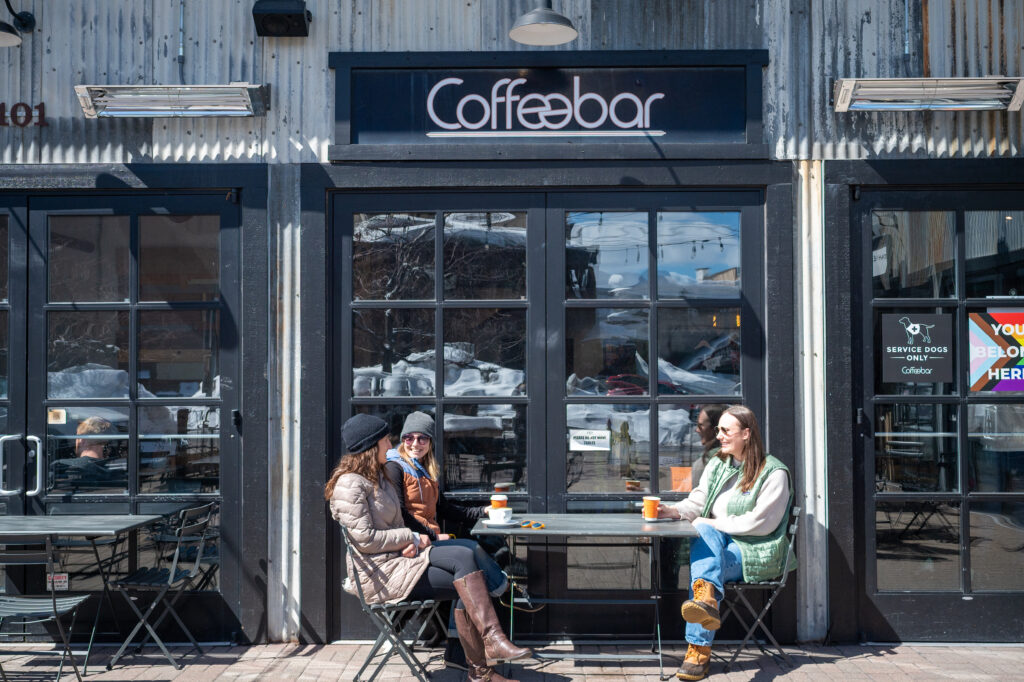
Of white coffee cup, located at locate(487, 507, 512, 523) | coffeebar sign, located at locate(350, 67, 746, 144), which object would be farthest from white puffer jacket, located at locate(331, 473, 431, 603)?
coffeebar sign, located at locate(350, 67, 746, 144)

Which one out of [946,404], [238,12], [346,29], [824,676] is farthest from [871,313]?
[238,12]

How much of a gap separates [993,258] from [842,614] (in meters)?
2.45

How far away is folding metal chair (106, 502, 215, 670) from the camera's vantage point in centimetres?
549

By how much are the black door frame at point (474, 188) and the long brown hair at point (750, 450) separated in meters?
0.43

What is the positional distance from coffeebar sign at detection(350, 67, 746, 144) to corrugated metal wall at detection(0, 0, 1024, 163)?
19 centimetres

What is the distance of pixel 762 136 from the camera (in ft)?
19.5

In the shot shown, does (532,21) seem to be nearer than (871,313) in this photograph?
Yes

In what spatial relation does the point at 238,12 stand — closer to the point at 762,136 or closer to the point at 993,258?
the point at 762,136

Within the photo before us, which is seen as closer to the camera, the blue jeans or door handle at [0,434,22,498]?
the blue jeans

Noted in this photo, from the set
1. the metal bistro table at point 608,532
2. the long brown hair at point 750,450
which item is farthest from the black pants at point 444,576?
the long brown hair at point 750,450

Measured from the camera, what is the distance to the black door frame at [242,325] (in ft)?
19.4

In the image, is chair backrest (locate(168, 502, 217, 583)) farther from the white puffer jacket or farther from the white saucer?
the white saucer

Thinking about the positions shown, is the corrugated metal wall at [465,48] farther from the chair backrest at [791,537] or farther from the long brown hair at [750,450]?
the chair backrest at [791,537]

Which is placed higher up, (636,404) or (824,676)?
(636,404)
